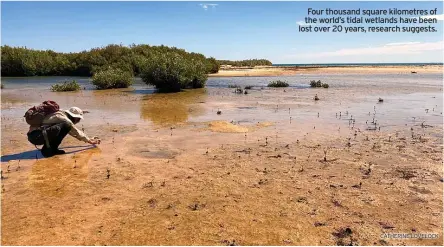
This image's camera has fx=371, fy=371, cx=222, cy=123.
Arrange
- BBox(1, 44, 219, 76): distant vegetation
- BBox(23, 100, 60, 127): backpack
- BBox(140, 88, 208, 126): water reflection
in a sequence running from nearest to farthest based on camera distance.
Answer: BBox(23, 100, 60, 127): backpack → BBox(140, 88, 208, 126): water reflection → BBox(1, 44, 219, 76): distant vegetation

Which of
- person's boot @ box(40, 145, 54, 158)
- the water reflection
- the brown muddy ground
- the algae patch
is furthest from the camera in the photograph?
the water reflection

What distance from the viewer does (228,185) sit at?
6.45m

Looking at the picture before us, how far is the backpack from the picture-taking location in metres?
8.19

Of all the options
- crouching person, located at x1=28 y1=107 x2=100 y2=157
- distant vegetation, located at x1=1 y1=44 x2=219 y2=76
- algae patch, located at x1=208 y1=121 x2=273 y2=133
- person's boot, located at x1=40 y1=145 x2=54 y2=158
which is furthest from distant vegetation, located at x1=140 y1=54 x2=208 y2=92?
distant vegetation, located at x1=1 y1=44 x2=219 y2=76

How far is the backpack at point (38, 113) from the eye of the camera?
819cm

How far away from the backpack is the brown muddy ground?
78cm

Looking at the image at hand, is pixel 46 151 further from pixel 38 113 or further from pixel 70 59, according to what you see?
pixel 70 59

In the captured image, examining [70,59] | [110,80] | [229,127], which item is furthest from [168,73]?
[70,59]

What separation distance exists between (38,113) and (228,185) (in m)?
4.70

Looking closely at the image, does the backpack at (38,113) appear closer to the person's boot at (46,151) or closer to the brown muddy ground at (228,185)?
the person's boot at (46,151)

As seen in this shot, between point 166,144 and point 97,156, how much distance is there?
70.6 inches

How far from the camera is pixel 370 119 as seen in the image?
43.1 ft

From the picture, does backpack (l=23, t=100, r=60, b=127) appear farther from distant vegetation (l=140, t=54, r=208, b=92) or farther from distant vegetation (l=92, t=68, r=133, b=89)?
distant vegetation (l=92, t=68, r=133, b=89)

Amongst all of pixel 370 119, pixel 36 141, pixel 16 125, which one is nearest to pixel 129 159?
pixel 36 141
